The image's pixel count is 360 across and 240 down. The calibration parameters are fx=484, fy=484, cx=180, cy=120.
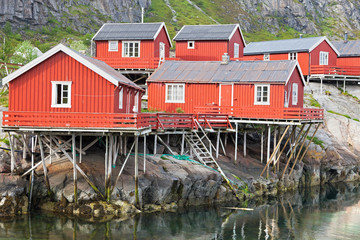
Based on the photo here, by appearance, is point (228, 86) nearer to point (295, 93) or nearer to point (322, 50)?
point (295, 93)

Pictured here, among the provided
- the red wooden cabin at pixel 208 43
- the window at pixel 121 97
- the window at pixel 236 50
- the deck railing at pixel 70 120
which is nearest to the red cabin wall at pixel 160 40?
the red wooden cabin at pixel 208 43

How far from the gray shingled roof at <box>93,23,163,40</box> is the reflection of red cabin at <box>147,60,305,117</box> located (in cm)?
674

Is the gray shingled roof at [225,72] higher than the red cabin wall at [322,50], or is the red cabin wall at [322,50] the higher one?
the red cabin wall at [322,50]

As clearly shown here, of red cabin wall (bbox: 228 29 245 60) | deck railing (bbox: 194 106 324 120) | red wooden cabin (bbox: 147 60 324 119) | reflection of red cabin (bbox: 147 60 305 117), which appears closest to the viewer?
deck railing (bbox: 194 106 324 120)

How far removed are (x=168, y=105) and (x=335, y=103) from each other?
19.9 meters

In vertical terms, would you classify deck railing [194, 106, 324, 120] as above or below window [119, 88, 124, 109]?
below

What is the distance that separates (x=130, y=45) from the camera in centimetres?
4922

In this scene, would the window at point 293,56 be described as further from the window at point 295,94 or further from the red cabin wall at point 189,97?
the red cabin wall at point 189,97

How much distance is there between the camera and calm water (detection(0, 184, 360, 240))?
24.0 meters

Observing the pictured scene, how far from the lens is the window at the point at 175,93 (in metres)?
41.0

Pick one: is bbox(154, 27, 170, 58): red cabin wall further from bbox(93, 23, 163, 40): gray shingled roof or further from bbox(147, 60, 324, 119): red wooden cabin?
bbox(147, 60, 324, 119): red wooden cabin

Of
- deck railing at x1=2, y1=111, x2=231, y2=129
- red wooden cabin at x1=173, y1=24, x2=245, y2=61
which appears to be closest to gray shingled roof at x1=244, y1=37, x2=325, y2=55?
red wooden cabin at x1=173, y1=24, x2=245, y2=61

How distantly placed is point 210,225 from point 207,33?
98.4ft

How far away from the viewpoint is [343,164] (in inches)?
1681
